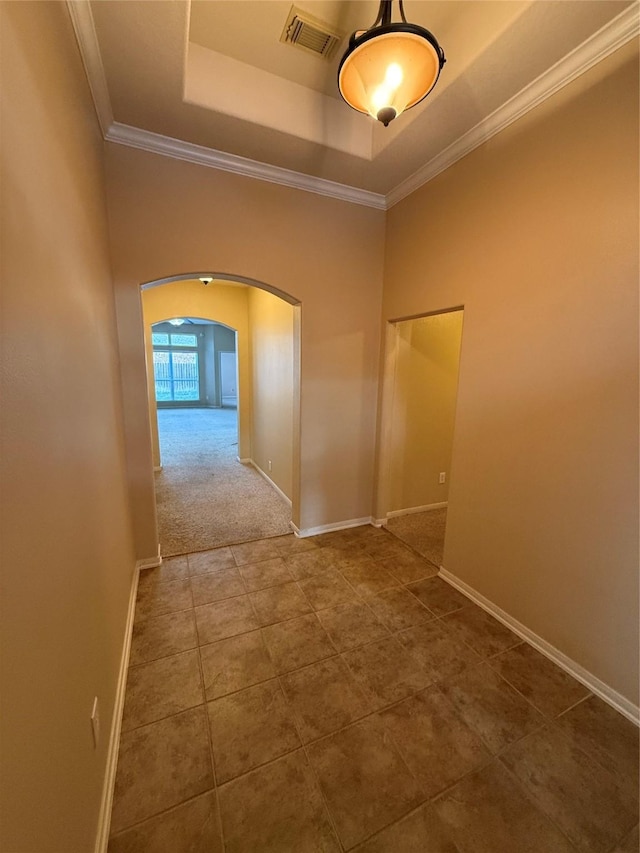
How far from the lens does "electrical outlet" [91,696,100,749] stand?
3.56 feet

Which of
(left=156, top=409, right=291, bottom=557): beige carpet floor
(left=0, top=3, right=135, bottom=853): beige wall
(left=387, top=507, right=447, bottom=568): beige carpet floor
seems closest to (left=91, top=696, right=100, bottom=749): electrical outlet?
(left=0, top=3, right=135, bottom=853): beige wall

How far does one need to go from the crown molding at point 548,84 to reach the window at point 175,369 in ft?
38.5

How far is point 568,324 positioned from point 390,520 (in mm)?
2461

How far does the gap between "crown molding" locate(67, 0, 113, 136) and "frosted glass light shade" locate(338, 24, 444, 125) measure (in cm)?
112

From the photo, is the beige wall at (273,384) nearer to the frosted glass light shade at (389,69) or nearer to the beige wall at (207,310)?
the beige wall at (207,310)

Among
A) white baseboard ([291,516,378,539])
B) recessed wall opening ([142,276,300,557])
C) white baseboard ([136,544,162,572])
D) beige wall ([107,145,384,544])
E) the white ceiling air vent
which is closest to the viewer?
the white ceiling air vent

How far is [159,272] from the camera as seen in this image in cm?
232

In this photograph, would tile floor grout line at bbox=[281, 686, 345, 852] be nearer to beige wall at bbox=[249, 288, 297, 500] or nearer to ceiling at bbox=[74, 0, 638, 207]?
beige wall at bbox=[249, 288, 297, 500]

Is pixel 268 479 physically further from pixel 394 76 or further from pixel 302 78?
pixel 394 76

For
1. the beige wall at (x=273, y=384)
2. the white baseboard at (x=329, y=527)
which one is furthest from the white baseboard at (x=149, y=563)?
the beige wall at (x=273, y=384)

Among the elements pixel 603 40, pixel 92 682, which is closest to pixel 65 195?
pixel 92 682

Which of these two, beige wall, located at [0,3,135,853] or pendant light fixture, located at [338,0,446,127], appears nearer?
beige wall, located at [0,3,135,853]

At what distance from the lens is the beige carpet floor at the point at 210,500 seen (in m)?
3.13

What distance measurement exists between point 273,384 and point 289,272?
5.80ft
